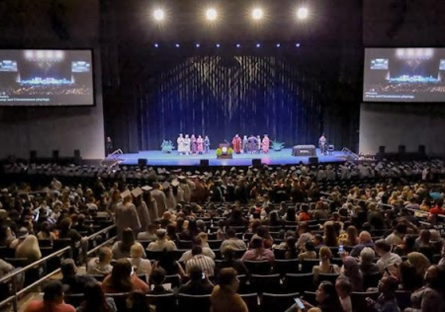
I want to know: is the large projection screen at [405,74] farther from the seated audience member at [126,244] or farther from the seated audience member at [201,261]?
the seated audience member at [201,261]

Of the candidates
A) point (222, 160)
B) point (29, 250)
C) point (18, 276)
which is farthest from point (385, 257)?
point (222, 160)

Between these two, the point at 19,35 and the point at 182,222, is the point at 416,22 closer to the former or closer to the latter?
the point at 19,35

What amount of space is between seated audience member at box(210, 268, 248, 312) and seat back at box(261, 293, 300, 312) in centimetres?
99

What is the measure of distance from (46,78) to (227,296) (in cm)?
2427

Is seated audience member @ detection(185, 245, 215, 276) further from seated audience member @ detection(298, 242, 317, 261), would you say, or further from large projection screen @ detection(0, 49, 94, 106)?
large projection screen @ detection(0, 49, 94, 106)

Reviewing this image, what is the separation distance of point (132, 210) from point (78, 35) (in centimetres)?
1988

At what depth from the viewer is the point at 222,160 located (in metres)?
27.6

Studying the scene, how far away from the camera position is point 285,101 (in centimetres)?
3334

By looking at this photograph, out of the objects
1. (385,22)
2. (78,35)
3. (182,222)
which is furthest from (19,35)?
(182,222)

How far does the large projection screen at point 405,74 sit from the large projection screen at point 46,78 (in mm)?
13934

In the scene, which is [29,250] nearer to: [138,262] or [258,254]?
[138,262]

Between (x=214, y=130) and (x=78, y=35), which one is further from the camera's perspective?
(x=214, y=130)

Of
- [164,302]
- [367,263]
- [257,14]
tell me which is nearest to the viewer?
[164,302]

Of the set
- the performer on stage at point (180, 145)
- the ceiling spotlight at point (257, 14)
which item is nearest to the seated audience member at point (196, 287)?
the ceiling spotlight at point (257, 14)
